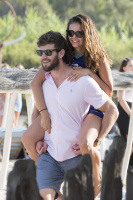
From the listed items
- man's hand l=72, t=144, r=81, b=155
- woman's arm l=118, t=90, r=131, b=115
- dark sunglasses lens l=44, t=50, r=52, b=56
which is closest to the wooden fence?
woman's arm l=118, t=90, r=131, b=115

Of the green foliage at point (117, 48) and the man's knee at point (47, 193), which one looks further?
the green foliage at point (117, 48)

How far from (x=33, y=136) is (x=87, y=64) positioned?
0.61 m

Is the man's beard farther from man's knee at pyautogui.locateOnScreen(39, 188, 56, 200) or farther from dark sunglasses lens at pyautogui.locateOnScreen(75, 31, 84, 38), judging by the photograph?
man's knee at pyautogui.locateOnScreen(39, 188, 56, 200)

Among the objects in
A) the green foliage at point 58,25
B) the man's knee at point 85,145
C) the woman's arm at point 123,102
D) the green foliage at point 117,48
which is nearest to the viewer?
the man's knee at point 85,145

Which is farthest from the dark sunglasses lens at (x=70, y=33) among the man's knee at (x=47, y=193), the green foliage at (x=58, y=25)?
the green foliage at (x=58, y=25)

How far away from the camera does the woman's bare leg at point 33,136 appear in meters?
3.30

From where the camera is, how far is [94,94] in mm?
3092

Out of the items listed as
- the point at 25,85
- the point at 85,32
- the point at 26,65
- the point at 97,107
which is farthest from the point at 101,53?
the point at 26,65

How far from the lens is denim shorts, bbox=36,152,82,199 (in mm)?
3119

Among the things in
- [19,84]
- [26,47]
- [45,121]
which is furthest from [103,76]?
[26,47]

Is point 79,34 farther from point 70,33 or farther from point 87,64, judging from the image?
point 87,64

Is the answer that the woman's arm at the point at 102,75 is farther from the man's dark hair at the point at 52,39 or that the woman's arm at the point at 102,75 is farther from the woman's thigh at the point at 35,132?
the woman's thigh at the point at 35,132

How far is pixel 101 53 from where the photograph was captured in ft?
10.7

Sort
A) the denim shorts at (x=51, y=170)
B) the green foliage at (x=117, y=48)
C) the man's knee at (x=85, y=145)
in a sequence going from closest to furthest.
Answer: the man's knee at (x=85, y=145) → the denim shorts at (x=51, y=170) → the green foliage at (x=117, y=48)
